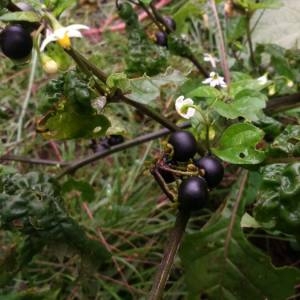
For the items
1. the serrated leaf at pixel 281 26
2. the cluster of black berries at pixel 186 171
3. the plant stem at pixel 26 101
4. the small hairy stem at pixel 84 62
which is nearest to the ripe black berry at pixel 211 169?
the cluster of black berries at pixel 186 171

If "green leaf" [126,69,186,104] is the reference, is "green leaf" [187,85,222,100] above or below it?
below

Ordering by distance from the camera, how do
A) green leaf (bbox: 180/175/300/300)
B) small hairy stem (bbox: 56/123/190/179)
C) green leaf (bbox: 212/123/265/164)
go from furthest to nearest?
1. small hairy stem (bbox: 56/123/190/179)
2. green leaf (bbox: 180/175/300/300)
3. green leaf (bbox: 212/123/265/164)

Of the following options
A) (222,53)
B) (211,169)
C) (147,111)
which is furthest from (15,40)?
(222,53)

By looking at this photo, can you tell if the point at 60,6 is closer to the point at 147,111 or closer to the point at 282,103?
the point at 147,111

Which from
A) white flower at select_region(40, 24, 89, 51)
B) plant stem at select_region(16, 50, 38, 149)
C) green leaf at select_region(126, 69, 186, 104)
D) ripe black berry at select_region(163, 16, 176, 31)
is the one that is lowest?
plant stem at select_region(16, 50, 38, 149)

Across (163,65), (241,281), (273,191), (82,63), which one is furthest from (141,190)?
(82,63)

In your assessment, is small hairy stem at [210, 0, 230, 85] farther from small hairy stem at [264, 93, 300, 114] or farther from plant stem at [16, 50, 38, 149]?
plant stem at [16, 50, 38, 149]

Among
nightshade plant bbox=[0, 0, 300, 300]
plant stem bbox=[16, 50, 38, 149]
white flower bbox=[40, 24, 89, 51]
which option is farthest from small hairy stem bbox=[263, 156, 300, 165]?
plant stem bbox=[16, 50, 38, 149]
